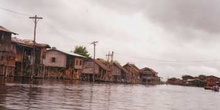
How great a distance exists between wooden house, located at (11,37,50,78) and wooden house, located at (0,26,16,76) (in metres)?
2.44

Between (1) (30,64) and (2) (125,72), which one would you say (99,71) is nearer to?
(2) (125,72)

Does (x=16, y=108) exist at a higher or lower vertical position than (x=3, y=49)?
lower

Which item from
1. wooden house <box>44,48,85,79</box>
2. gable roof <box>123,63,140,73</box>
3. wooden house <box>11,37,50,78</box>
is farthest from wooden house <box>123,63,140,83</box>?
wooden house <box>11,37,50,78</box>

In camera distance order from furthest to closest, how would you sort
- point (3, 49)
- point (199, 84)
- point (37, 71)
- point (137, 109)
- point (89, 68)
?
1. point (199, 84)
2. point (89, 68)
3. point (37, 71)
4. point (3, 49)
5. point (137, 109)

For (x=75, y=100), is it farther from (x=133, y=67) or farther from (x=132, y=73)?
(x=133, y=67)

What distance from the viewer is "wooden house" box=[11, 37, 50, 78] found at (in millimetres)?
56406

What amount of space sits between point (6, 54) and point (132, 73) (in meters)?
76.5

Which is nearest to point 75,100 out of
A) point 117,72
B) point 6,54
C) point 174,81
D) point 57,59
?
point 6,54

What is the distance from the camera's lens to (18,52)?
188 feet

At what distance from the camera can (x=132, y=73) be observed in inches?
4840

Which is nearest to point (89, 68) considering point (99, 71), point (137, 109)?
point (99, 71)

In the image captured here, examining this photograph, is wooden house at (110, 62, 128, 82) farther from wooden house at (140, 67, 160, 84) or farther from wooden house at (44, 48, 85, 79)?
wooden house at (44, 48, 85, 79)

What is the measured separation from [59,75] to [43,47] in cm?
993

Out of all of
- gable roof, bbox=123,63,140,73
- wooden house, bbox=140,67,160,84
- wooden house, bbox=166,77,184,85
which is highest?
gable roof, bbox=123,63,140,73
